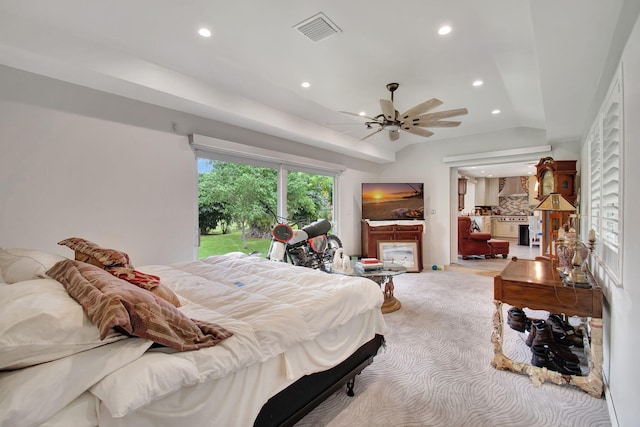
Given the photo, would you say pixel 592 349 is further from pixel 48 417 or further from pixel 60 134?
pixel 60 134

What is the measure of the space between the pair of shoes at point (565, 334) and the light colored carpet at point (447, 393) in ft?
1.09

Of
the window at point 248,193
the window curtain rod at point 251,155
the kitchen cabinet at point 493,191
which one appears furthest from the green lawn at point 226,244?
the kitchen cabinet at point 493,191

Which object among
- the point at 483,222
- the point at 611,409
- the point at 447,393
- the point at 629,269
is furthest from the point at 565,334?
the point at 483,222

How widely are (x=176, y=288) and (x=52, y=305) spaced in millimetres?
935

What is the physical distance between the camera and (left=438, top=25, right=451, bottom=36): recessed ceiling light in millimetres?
2338

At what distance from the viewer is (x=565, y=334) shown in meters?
2.61

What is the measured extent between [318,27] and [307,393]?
2.52 meters

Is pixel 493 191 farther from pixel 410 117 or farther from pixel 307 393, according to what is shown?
pixel 307 393

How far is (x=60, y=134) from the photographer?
2543mm

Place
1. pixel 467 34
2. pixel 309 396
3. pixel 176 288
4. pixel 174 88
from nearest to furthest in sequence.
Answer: pixel 309 396 → pixel 176 288 → pixel 467 34 → pixel 174 88

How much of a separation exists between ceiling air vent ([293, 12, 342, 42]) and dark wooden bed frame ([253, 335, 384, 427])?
237 centimetres

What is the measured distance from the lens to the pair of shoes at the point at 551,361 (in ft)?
6.98

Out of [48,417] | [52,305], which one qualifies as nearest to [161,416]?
[48,417]

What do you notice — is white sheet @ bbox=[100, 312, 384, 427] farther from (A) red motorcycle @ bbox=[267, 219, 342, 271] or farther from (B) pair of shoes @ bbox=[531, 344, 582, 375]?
(A) red motorcycle @ bbox=[267, 219, 342, 271]
